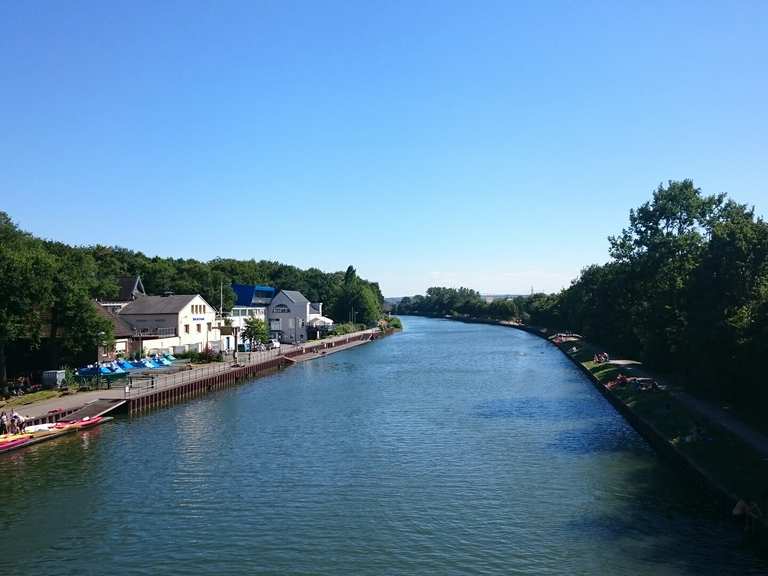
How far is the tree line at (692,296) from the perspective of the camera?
31109 millimetres

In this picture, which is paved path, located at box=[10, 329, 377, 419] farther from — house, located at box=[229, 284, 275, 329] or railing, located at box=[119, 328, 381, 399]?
house, located at box=[229, 284, 275, 329]

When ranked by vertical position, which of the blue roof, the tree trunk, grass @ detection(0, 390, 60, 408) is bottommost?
grass @ detection(0, 390, 60, 408)

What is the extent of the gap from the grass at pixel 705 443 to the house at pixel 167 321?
1589 inches

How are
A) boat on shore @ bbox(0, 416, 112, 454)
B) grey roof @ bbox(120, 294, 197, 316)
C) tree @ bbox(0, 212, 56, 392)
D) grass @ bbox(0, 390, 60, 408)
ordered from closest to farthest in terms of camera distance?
1. boat on shore @ bbox(0, 416, 112, 454)
2. grass @ bbox(0, 390, 60, 408)
3. tree @ bbox(0, 212, 56, 392)
4. grey roof @ bbox(120, 294, 197, 316)

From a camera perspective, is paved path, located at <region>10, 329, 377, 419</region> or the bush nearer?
paved path, located at <region>10, 329, 377, 419</region>

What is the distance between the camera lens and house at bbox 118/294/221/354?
6212 centimetres

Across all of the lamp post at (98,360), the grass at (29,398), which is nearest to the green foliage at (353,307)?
the lamp post at (98,360)

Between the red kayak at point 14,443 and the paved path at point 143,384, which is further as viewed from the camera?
the paved path at point 143,384

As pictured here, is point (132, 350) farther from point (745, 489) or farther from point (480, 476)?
point (745, 489)

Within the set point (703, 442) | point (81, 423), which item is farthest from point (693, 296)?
point (81, 423)

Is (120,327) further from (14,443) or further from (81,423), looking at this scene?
(14,443)

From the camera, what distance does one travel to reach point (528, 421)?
3738 cm

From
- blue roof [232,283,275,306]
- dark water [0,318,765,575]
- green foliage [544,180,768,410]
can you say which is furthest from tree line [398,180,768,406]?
blue roof [232,283,275,306]

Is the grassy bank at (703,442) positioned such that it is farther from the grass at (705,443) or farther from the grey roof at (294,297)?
the grey roof at (294,297)
